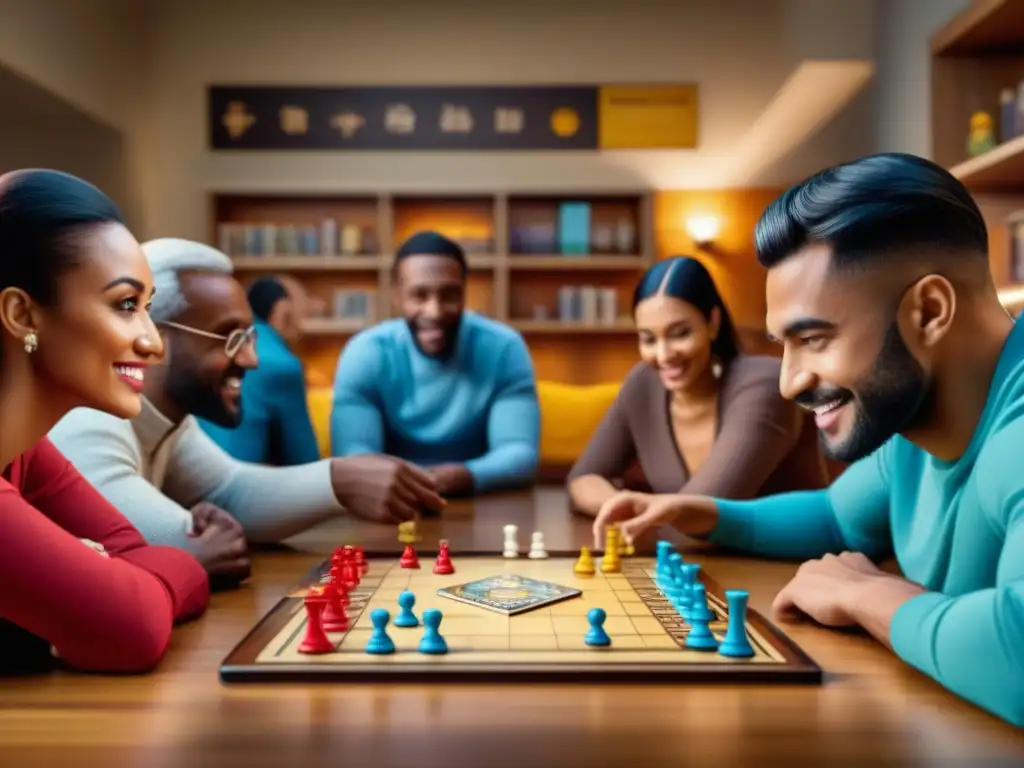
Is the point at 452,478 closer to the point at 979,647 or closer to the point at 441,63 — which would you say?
the point at 979,647

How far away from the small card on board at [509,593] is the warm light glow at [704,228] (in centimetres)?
463

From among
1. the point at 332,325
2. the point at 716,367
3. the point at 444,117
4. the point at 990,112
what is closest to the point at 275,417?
the point at 716,367

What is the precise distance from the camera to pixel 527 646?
2.99ft

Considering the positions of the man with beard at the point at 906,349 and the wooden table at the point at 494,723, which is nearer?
the wooden table at the point at 494,723

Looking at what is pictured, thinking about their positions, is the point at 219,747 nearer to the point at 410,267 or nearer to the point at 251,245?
the point at 410,267

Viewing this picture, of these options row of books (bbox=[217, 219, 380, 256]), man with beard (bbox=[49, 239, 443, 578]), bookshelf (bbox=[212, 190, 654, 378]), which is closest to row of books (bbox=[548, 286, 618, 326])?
bookshelf (bbox=[212, 190, 654, 378])

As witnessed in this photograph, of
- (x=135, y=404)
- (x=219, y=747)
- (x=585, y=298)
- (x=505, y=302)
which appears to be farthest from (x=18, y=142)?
(x=219, y=747)

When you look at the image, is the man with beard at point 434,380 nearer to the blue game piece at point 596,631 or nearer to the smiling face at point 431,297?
the smiling face at point 431,297

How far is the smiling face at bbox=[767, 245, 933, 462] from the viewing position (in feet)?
Result: 2.96

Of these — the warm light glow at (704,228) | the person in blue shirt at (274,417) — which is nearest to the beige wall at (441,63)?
the warm light glow at (704,228)

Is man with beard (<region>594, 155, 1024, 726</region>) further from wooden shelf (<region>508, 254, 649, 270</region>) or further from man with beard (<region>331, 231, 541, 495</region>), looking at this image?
wooden shelf (<region>508, 254, 649, 270</region>)

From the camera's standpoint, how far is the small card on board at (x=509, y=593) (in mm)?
1063

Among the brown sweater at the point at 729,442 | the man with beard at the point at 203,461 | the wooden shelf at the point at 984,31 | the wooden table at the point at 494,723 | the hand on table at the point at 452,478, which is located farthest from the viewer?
the wooden shelf at the point at 984,31

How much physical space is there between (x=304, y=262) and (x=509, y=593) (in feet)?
14.8
